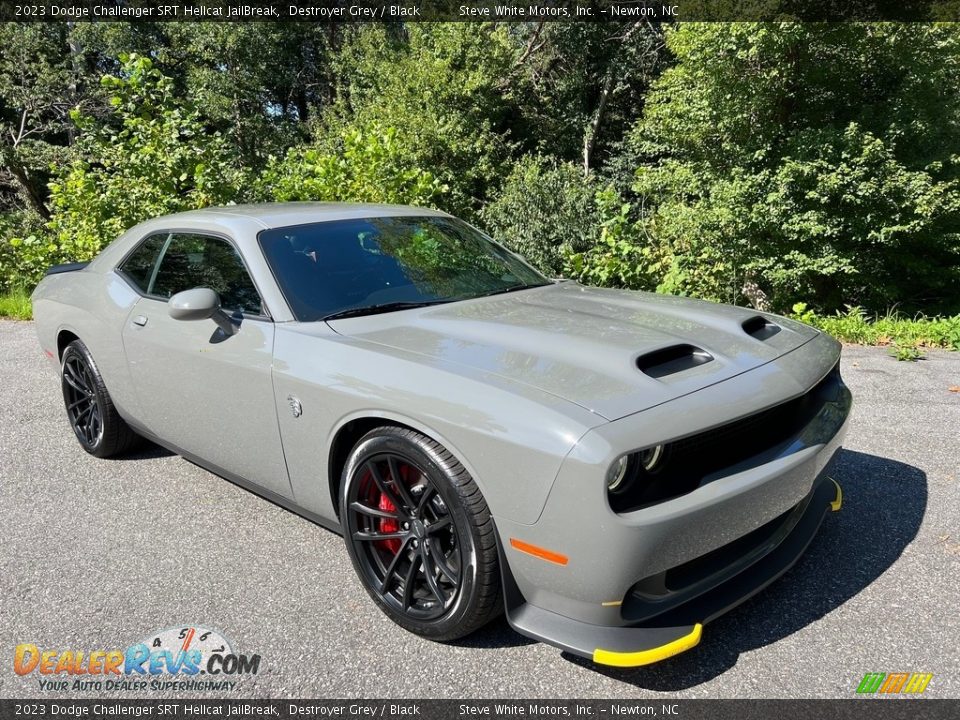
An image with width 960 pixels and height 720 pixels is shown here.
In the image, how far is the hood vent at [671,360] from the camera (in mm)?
2385

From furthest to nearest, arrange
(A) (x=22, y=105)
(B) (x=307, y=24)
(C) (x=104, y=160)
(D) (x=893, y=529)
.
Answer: (B) (x=307, y=24)
(A) (x=22, y=105)
(C) (x=104, y=160)
(D) (x=893, y=529)

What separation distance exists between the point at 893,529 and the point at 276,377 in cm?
264

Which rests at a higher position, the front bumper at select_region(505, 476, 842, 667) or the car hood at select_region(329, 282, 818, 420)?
the car hood at select_region(329, 282, 818, 420)

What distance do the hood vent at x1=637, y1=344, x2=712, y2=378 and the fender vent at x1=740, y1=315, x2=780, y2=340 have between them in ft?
1.26

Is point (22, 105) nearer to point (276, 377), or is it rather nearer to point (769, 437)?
point (276, 377)

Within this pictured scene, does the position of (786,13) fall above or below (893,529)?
above

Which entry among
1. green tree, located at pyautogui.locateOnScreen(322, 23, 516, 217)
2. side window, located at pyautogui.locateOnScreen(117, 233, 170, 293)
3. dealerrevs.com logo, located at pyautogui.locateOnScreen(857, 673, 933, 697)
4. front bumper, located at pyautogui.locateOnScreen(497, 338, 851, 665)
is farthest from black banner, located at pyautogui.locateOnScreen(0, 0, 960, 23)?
dealerrevs.com logo, located at pyautogui.locateOnScreen(857, 673, 933, 697)

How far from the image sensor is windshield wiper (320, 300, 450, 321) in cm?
291

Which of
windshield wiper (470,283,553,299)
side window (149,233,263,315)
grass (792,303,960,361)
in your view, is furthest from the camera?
grass (792,303,960,361)

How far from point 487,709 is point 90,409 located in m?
3.25

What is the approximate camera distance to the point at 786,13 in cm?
1066

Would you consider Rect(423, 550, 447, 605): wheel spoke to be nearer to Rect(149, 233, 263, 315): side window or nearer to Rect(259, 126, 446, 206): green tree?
Rect(149, 233, 263, 315): side window

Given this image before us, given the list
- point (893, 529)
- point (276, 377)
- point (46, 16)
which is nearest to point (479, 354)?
point (276, 377)

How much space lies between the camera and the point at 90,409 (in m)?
4.30
